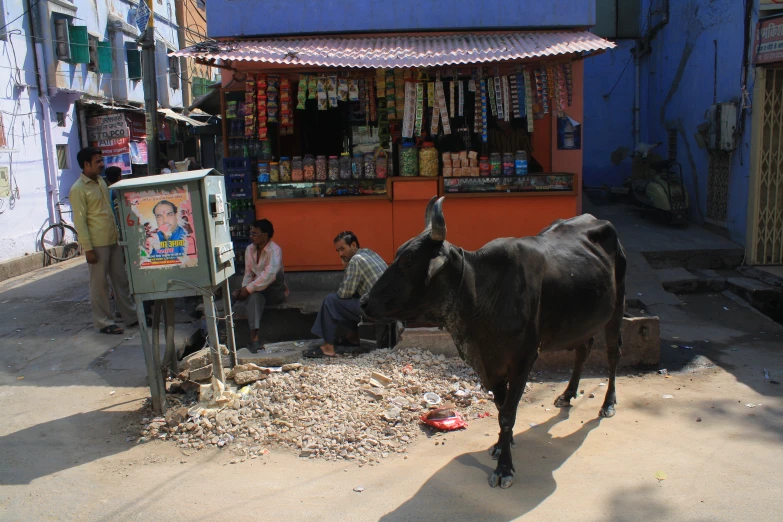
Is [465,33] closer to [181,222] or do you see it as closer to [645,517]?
[181,222]

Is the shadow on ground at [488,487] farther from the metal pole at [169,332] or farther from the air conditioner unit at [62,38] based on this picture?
the air conditioner unit at [62,38]

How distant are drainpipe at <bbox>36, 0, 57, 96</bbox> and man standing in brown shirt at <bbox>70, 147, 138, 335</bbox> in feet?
24.2

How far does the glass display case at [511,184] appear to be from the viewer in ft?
27.7

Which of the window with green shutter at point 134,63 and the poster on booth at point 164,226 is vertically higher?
the window with green shutter at point 134,63

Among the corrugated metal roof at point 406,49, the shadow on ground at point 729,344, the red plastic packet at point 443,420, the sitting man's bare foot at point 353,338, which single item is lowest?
the shadow on ground at point 729,344

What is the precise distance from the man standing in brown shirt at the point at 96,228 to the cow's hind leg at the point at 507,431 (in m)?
4.85

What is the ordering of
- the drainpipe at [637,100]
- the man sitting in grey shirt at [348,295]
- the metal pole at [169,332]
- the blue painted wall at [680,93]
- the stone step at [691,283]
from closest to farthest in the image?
the metal pole at [169,332] → the man sitting in grey shirt at [348,295] → the stone step at [691,283] → the blue painted wall at [680,93] → the drainpipe at [637,100]

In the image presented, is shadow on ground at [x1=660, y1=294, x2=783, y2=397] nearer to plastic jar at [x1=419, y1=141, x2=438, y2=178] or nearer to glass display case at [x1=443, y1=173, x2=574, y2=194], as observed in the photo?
glass display case at [x1=443, y1=173, x2=574, y2=194]

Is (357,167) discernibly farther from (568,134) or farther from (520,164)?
(568,134)

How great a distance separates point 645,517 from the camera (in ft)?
12.2

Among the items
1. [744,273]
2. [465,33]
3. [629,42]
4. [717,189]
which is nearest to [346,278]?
[465,33]

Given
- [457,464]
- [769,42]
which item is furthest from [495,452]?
[769,42]

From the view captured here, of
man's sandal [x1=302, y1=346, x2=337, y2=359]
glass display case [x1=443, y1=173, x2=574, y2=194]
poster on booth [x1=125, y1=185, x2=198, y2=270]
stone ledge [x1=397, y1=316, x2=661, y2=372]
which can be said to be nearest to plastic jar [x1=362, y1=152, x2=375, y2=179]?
glass display case [x1=443, y1=173, x2=574, y2=194]

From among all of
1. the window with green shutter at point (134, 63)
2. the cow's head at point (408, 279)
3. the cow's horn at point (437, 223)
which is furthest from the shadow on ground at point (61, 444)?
the window with green shutter at point (134, 63)
